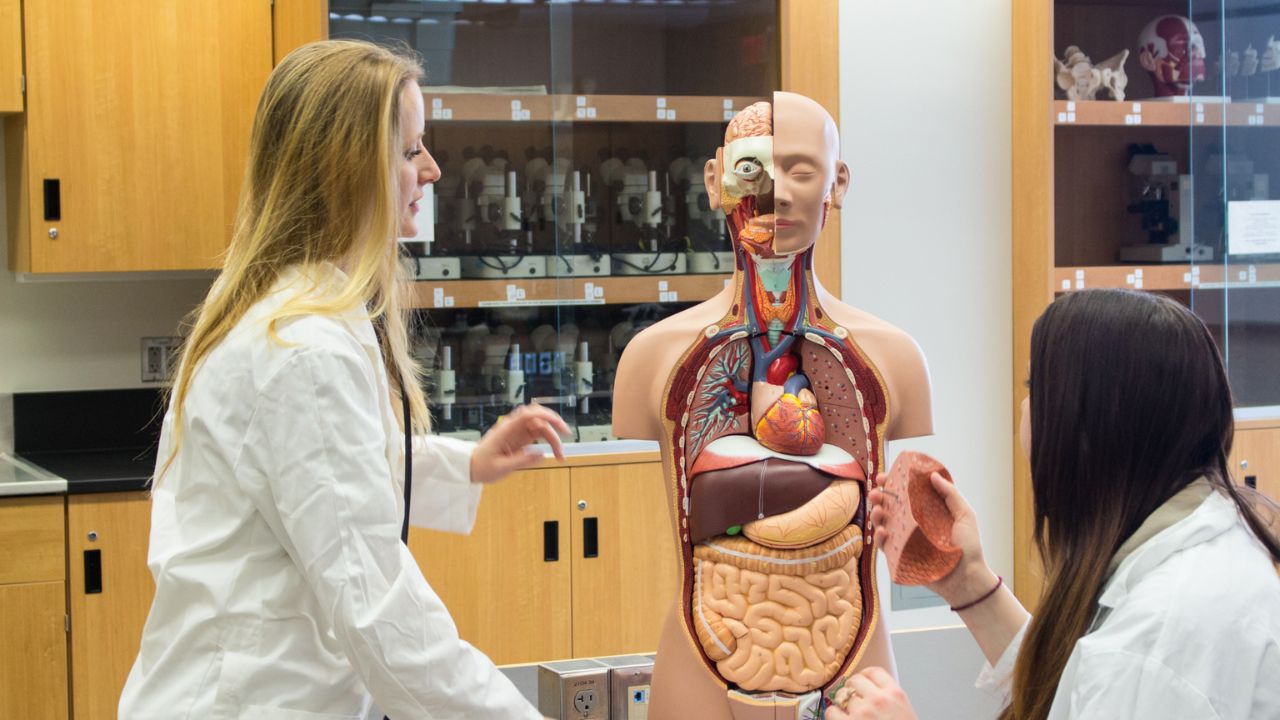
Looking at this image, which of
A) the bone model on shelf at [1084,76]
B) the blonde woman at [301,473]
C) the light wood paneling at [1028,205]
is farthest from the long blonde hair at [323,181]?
the bone model on shelf at [1084,76]

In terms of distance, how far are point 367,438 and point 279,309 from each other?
0.19 m

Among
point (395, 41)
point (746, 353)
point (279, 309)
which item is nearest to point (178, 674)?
point (279, 309)

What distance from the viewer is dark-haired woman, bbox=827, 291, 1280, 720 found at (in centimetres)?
121

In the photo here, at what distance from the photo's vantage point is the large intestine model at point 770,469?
248cm

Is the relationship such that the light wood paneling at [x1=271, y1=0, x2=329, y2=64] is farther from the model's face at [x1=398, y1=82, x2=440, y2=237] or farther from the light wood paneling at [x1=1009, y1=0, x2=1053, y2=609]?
the light wood paneling at [x1=1009, y1=0, x2=1053, y2=609]

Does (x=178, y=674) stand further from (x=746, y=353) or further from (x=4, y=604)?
(x=4, y=604)

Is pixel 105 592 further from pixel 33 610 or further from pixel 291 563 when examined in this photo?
pixel 291 563

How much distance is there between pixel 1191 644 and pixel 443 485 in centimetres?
128

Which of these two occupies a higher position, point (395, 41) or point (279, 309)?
point (395, 41)

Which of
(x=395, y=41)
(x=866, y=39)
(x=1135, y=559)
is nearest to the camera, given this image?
(x=1135, y=559)

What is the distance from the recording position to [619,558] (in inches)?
159

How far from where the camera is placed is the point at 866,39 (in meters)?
Answer: 4.53

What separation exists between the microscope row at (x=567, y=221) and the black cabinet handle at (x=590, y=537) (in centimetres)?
78

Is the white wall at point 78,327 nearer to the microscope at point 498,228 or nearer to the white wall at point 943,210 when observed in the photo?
the microscope at point 498,228
